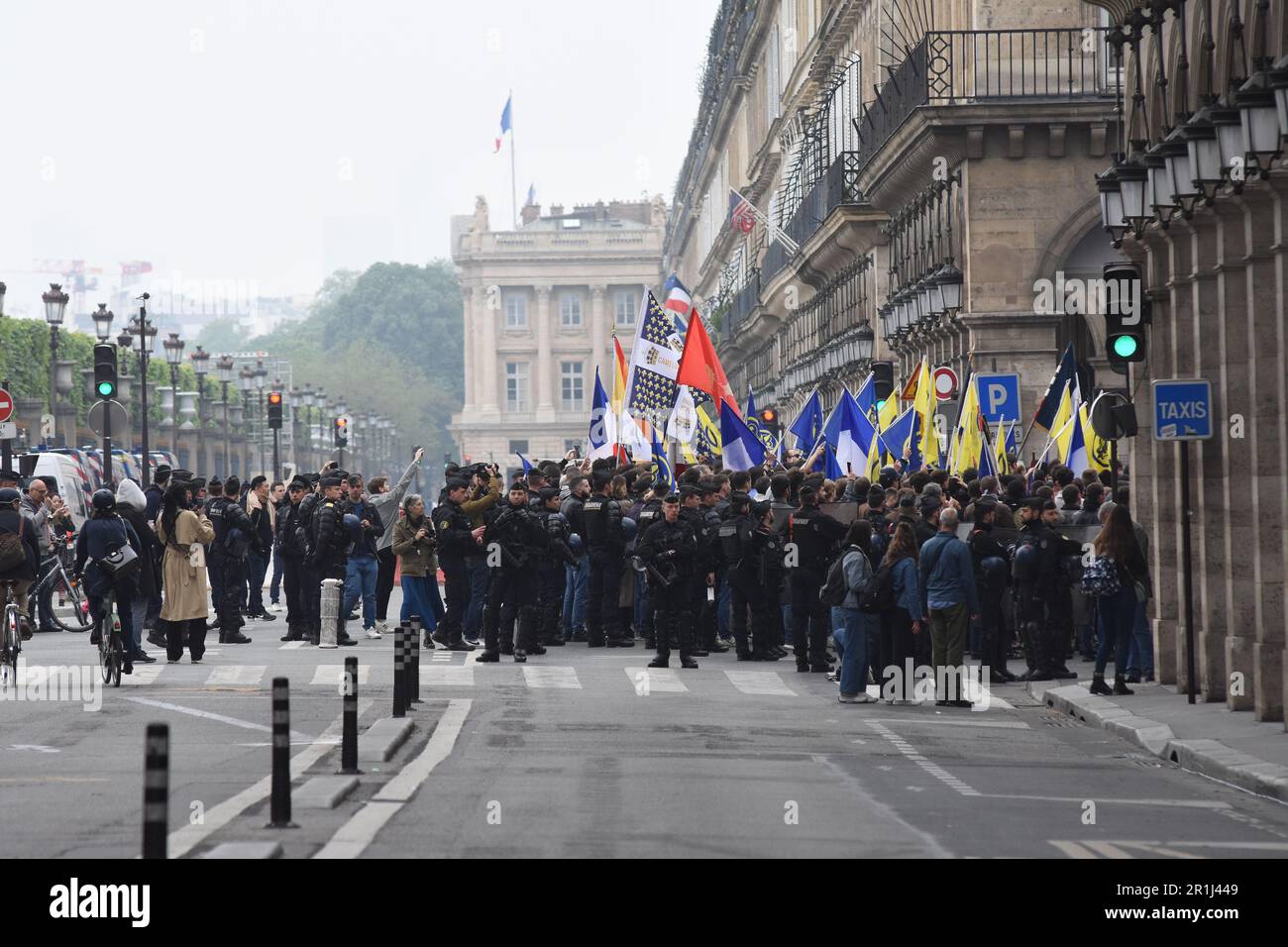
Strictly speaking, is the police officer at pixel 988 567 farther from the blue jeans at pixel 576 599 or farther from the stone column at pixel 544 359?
the stone column at pixel 544 359

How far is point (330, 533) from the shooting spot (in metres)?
24.5

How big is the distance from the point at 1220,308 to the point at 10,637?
1048cm

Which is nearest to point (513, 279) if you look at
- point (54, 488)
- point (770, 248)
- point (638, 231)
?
point (638, 231)

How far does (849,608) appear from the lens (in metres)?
19.3

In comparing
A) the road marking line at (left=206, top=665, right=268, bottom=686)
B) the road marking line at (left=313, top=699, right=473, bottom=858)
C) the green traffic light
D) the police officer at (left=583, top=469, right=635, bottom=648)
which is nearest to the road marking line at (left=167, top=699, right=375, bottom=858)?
the road marking line at (left=313, top=699, right=473, bottom=858)

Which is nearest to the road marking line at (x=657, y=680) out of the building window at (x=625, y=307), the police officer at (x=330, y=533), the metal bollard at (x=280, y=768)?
the police officer at (x=330, y=533)

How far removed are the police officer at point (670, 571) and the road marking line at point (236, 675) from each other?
145 inches

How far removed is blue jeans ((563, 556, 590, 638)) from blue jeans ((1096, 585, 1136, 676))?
734 centimetres

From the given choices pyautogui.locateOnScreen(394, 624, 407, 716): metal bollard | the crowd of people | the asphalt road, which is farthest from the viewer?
the crowd of people

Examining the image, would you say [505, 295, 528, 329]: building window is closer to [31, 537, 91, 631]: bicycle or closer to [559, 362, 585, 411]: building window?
[559, 362, 585, 411]: building window

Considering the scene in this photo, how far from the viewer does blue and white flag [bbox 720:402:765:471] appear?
27.7 metres

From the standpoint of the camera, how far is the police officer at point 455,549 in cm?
2377
